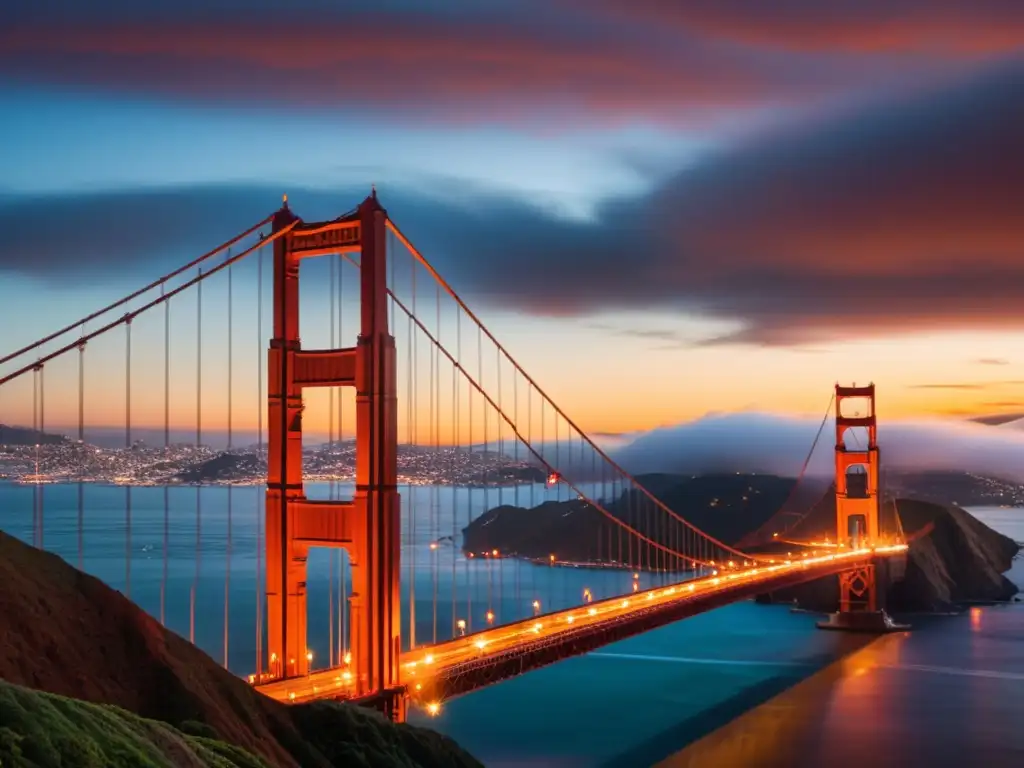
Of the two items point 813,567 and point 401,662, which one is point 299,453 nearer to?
point 401,662

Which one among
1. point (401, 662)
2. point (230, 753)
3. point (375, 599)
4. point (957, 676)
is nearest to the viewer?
point (230, 753)

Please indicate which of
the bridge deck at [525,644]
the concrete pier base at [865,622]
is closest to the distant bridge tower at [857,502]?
the concrete pier base at [865,622]

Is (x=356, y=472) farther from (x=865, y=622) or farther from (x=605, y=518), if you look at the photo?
(x=605, y=518)

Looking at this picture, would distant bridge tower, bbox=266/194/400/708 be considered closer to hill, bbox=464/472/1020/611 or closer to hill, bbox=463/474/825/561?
hill, bbox=464/472/1020/611

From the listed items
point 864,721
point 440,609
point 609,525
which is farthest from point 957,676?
point 609,525

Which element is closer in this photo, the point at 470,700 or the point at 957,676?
the point at 470,700

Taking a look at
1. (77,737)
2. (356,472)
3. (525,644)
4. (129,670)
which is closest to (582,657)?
(525,644)

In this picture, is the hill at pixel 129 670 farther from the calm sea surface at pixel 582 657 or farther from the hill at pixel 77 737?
the hill at pixel 77 737
